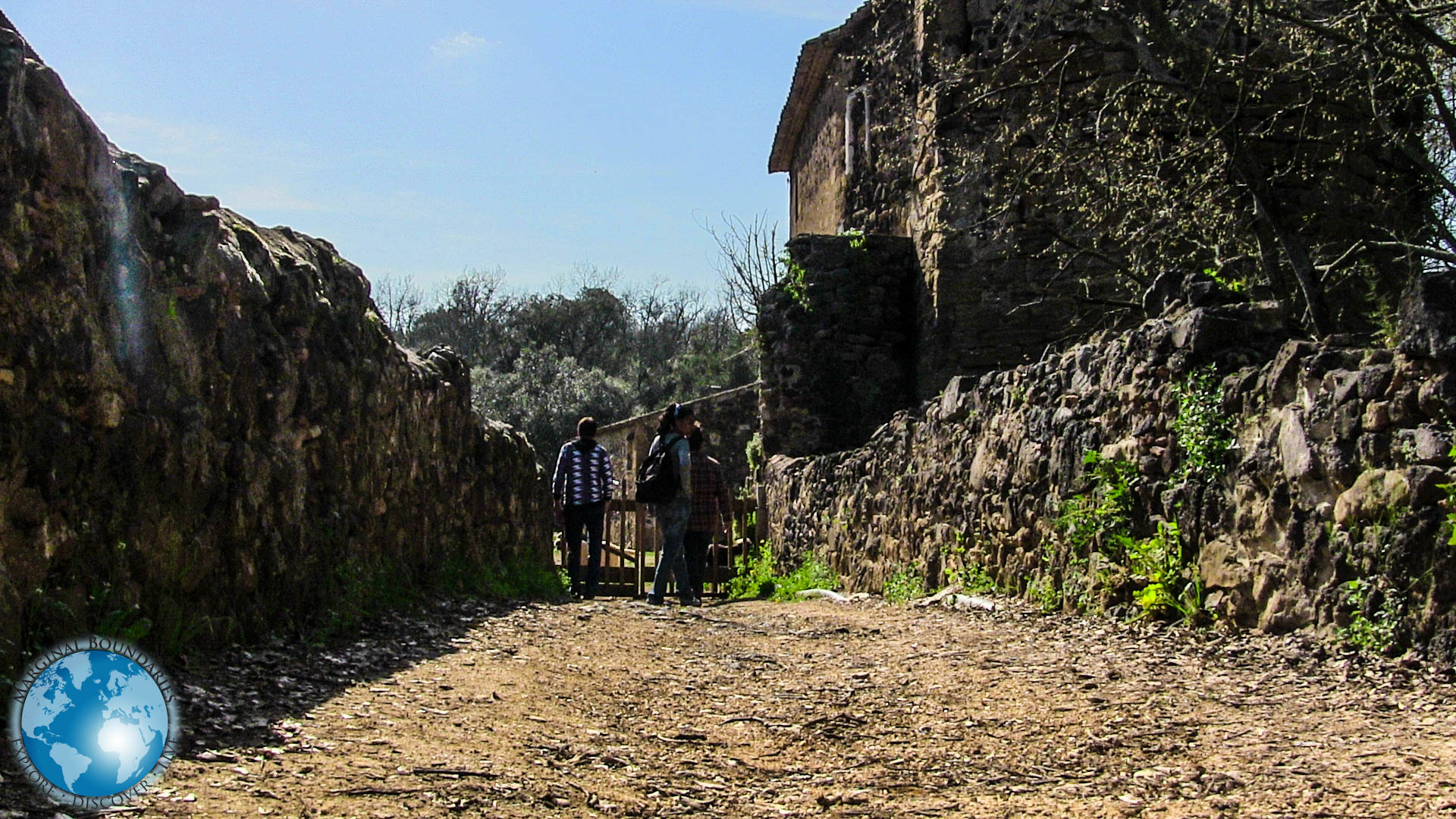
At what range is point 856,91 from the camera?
18.3 metres

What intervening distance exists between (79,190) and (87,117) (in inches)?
12.1

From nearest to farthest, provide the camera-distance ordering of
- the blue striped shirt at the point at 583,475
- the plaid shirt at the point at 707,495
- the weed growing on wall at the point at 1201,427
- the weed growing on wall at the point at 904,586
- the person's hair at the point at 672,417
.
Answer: the weed growing on wall at the point at 1201,427 → the weed growing on wall at the point at 904,586 → the person's hair at the point at 672,417 → the blue striped shirt at the point at 583,475 → the plaid shirt at the point at 707,495

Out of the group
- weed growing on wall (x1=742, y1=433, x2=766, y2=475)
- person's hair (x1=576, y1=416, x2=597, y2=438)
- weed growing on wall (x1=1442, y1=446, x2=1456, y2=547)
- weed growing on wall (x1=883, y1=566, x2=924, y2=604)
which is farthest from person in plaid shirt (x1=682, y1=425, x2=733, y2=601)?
weed growing on wall (x1=1442, y1=446, x2=1456, y2=547)

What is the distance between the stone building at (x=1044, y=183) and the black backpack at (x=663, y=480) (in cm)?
300

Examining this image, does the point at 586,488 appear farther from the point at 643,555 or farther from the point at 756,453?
the point at 756,453

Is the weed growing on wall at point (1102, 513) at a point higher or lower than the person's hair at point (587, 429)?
lower

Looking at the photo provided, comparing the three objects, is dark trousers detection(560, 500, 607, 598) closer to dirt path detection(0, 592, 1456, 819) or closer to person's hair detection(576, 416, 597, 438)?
person's hair detection(576, 416, 597, 438)

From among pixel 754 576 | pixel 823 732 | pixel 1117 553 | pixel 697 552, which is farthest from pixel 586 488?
pixel 823 732

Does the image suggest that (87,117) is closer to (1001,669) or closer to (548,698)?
(548,698)

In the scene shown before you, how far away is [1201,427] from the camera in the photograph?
5.99 m

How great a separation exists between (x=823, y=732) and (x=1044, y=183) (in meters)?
9.78

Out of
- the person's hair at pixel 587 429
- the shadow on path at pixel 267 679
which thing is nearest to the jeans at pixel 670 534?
the person's hair at pixel 587 429

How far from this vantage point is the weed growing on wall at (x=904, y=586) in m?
9.31

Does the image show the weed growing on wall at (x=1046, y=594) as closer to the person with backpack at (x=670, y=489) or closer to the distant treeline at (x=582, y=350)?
the person with backpack at (x=670, y=489)
